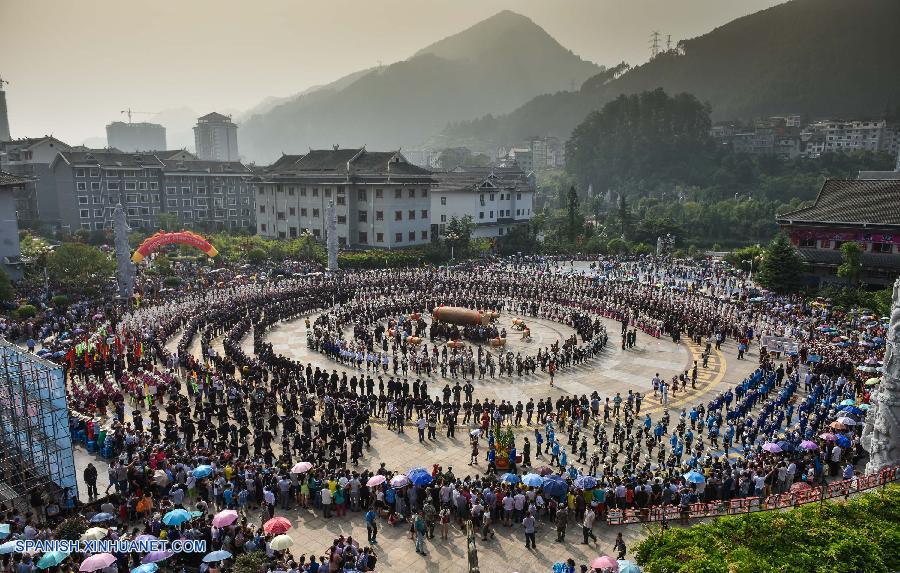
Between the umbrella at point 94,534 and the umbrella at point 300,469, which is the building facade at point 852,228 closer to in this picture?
the umbrella at point 300,469

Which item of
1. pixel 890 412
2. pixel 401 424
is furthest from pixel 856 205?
pixel 401 424

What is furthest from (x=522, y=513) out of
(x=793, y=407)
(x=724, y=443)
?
(x=793, y=407)

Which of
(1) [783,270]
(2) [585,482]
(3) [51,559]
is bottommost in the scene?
(2) [585,482]

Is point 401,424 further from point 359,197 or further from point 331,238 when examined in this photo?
point 359,197

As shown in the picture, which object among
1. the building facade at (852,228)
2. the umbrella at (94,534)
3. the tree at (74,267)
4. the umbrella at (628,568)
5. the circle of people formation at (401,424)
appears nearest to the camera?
the umbrella at (628,568)

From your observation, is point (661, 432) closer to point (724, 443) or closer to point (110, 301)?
point (724, 443)

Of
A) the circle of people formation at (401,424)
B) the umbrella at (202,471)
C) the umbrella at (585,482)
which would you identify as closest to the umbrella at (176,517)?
the circle of people formation at (401,424)
